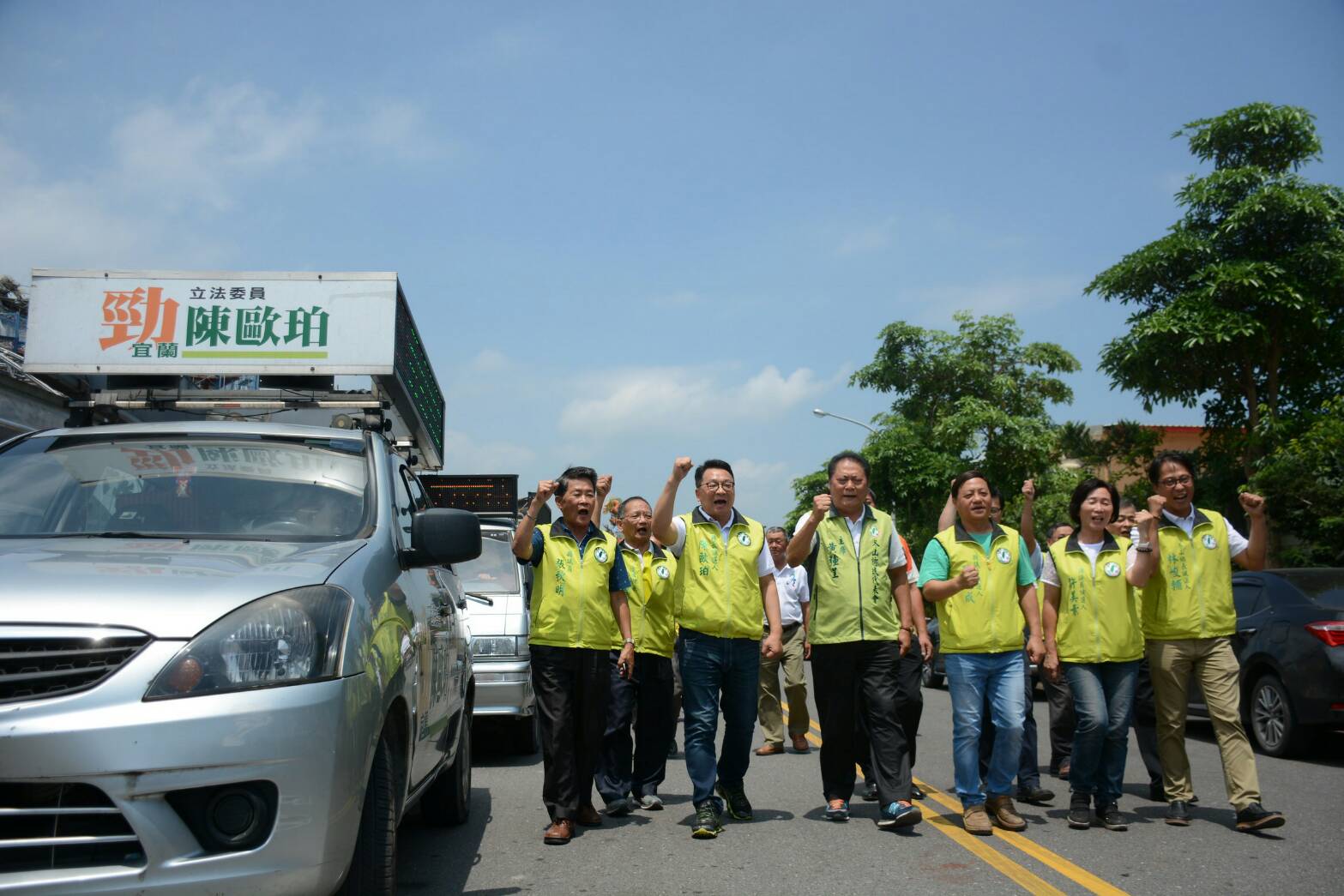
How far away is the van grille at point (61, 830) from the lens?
10.3ft

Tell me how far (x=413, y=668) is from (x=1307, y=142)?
1198 inches

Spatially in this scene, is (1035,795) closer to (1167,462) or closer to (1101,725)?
(1101,725)

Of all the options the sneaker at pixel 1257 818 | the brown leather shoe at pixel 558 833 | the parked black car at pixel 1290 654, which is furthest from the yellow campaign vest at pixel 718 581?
the parked black car at pixel 1290 654

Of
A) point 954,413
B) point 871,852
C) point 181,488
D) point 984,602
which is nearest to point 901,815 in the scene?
point 871,852

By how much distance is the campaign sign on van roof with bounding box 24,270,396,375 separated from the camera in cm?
1131

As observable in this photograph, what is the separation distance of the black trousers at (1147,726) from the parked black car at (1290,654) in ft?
3.90

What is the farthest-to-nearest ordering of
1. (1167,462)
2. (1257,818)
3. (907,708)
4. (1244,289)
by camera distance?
(1244,289) < (907,708) < (1167,462) < (1257,818)

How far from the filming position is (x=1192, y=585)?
6.92m

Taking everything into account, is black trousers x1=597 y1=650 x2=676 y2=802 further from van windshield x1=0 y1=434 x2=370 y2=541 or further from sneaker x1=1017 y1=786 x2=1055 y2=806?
van windshield x1=0 y1=434 x2=370 y2=541

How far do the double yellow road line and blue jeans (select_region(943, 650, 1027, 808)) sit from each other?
22cm

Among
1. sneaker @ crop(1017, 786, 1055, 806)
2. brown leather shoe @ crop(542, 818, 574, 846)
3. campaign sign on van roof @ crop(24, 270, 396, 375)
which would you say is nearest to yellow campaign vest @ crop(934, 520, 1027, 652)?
sneaker @ crop(1017, 786, 1055, 806)

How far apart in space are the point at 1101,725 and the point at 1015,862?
1248mm

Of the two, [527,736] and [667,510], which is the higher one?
[667,510]

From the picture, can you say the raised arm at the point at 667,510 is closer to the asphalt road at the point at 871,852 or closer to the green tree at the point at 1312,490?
the asphalt road at the point at 871,852
